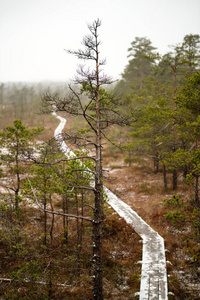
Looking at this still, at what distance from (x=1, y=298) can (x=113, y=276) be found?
17.0 feet

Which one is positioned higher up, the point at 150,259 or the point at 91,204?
the point at 91,204

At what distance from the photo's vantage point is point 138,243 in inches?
503

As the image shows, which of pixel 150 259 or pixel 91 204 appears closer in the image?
pixel 150 259

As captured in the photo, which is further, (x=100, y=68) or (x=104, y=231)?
(x=104, y=231)

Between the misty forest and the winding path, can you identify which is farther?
the winding path

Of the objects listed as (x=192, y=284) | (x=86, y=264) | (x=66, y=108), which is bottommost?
(x=86, y=264)

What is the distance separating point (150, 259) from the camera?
1104 centimetres

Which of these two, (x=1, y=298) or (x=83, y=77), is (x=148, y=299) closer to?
→ (x=1, y=298)

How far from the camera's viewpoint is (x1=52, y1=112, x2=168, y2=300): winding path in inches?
344

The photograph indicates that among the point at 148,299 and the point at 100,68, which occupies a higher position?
the point at 100,68

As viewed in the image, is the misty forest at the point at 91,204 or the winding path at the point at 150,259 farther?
the winding path at the point at 150,259

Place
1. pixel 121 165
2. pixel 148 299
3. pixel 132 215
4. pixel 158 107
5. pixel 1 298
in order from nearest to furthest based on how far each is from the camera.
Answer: pixel 148 299, pixel 1 298, pixel 132 215, pixel 158 107, pixel 121 165

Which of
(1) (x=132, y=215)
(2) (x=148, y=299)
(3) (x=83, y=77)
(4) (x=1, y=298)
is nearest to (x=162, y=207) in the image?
(1) (x=132, y=215)

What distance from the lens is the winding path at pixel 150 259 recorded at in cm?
874
